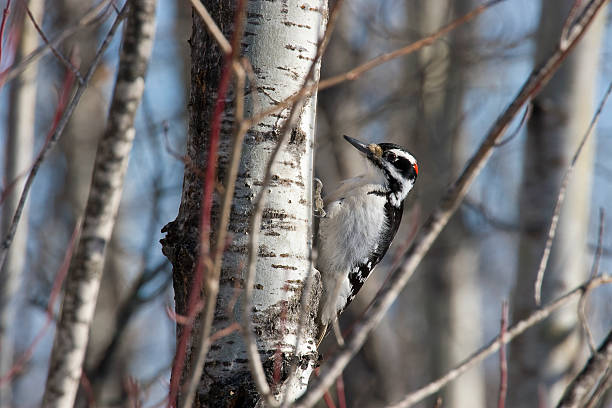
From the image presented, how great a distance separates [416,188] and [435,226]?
6.03 m

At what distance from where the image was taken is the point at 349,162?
316 inches

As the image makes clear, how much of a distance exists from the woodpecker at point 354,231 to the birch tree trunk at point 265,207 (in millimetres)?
1404

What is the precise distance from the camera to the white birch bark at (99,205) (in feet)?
4.82

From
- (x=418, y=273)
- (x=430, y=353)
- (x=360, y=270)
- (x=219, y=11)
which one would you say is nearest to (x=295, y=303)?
(x=219, y=11)

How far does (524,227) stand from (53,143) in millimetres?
3368

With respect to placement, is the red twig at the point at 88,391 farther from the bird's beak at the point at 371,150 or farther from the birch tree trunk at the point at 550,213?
the birch tree trunk at the point at 550,213

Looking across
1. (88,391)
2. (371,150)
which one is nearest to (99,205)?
(88,391)

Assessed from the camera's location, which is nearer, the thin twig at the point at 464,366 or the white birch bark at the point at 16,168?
the thin twig at the point at 464,366

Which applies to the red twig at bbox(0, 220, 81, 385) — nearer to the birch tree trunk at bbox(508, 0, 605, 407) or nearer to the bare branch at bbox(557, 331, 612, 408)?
the bare branch at bbox(557, 331, 612, 408)

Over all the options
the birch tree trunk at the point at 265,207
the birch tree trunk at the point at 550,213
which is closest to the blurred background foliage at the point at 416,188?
the birch tree trunk at the point at 550,213

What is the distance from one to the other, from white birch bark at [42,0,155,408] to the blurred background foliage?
2.90m

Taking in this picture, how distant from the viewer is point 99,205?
58.1 inches

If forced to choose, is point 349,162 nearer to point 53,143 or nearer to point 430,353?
point 430,353

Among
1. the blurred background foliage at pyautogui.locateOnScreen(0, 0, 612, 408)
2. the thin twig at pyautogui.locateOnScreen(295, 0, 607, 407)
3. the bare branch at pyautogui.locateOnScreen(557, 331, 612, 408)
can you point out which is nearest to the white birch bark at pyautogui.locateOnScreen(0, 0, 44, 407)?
the blurred background foliage at pyautogui.locateOnScreen(0, 0, 612, 408)
